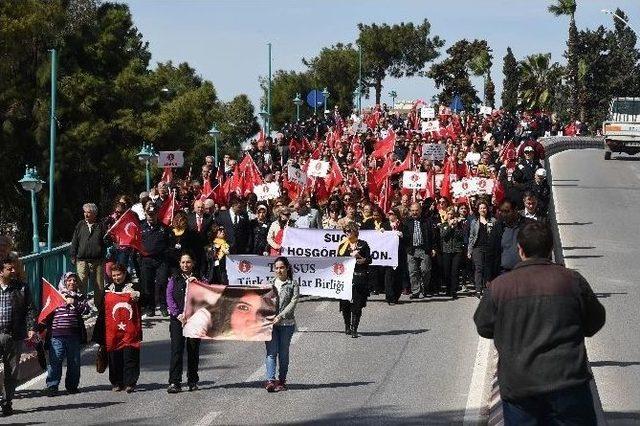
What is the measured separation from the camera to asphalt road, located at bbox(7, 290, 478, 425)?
13086 millimetres

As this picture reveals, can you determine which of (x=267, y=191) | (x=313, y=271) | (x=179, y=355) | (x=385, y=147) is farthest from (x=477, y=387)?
(x=385, y=147)

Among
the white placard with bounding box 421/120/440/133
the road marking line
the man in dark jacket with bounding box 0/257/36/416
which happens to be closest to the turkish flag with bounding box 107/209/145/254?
the man in dark jacket with bounding box 0/257/36/416

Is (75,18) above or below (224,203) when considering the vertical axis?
above

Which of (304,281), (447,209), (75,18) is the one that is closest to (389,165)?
(447,209)

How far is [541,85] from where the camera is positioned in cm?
11056

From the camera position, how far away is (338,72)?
11225 centimetres

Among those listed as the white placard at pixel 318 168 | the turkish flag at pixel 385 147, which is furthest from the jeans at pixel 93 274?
the turkish flag at pixel 385 147

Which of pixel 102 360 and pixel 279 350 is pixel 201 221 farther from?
pixel 279 350

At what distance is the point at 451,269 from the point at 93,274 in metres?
6.13

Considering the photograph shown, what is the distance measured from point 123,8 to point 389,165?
32.8m

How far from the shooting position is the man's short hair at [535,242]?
7262 mm

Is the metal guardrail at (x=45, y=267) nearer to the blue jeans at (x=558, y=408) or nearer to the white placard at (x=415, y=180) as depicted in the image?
the white placard at (x=415, y=180)

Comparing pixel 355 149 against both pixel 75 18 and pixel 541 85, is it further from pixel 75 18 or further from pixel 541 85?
pixel 541 85

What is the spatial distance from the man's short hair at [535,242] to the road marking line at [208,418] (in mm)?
5890
